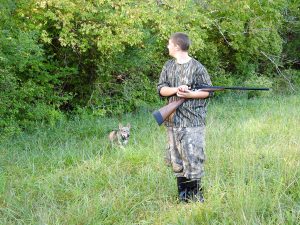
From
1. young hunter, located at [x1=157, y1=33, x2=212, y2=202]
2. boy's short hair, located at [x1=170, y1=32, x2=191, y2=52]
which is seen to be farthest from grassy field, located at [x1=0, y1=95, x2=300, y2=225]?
boy's short hair, located at [x1=170, y1=32, x2=191, y2=52]

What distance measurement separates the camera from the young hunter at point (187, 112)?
4367mm

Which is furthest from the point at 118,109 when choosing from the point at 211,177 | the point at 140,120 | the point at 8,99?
the point at 211,177

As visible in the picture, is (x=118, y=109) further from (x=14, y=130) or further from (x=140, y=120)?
(x=14, y=130)

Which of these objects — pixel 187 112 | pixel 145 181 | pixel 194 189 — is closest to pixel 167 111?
pixel 187 112

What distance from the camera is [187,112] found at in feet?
14.5

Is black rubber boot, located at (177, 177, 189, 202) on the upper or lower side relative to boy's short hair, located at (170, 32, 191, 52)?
lower

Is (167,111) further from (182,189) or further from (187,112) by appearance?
(182,189)

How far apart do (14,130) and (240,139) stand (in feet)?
15.5

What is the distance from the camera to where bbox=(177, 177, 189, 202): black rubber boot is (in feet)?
14.9

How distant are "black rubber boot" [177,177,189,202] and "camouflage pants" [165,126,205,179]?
0.10 meters

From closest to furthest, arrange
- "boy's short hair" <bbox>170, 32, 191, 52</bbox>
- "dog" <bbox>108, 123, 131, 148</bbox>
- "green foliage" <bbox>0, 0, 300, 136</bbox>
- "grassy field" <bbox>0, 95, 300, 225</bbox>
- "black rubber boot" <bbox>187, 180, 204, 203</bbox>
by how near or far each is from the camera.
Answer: "grassy field" <bbox>0, 95, 300, 225</bbox> → "boy's short hair" <bbox>170, 32, 191, 52</bbox> → "black rubber boot" <bbox>187, 180, 204, 203</bbox> → "dog" <bbox>108, 123, 131, 148</bbox> → "green foliage" <bbox>0, 0, 300, 136</bbox>

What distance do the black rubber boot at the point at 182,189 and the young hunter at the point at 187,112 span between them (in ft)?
0.04

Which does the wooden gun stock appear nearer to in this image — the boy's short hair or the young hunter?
the young hunter

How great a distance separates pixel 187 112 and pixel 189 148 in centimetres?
39
